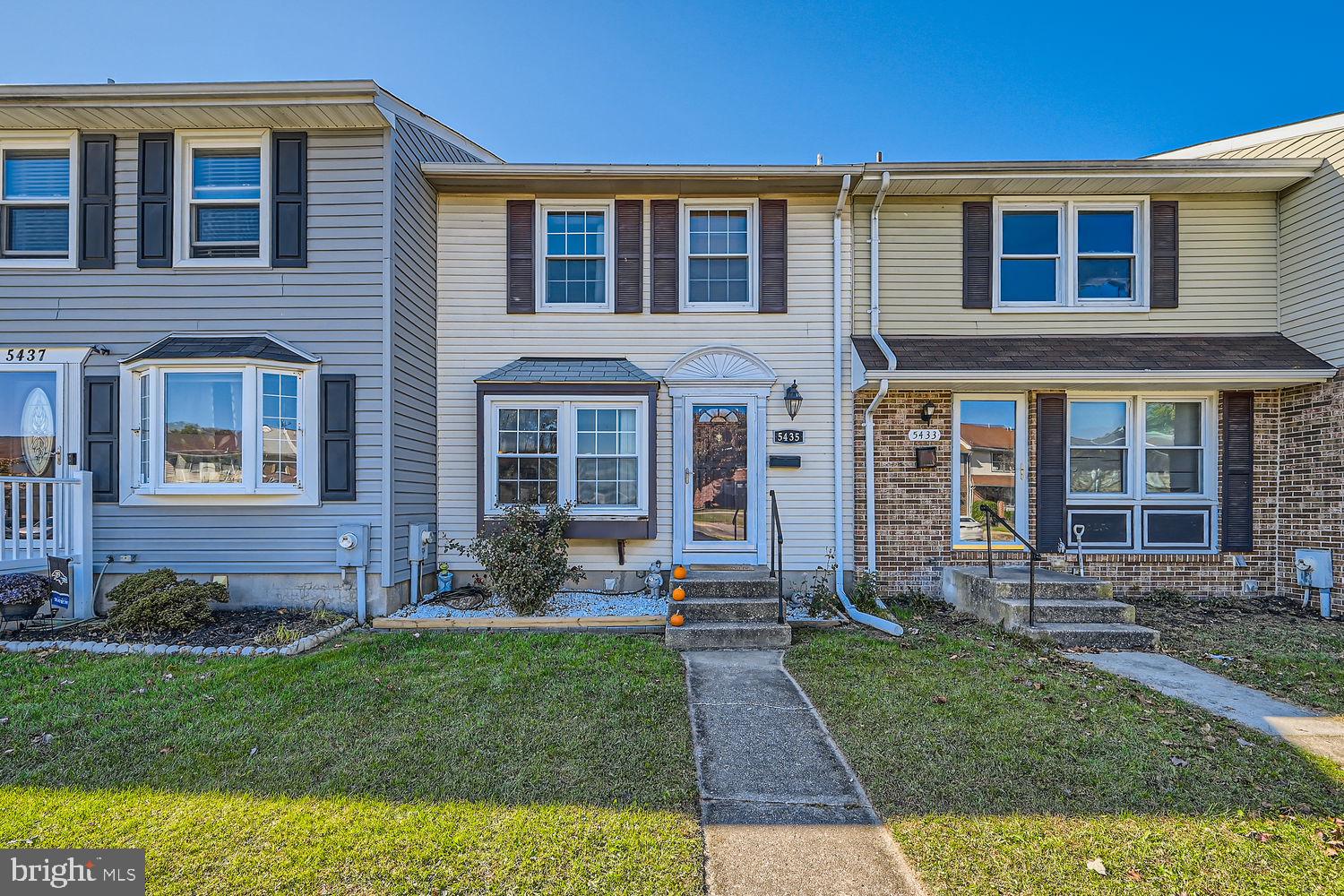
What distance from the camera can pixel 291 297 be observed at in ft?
21.2

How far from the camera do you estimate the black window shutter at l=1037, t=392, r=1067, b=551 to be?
7449 mm

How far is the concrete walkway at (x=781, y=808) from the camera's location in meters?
2.41

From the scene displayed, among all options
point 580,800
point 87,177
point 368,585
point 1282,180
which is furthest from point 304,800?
point 1282,180

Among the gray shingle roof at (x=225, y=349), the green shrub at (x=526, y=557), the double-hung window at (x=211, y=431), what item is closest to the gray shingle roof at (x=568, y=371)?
the green shrub at (x=526, y=557)

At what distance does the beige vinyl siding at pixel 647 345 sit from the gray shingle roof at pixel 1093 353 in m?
0.87

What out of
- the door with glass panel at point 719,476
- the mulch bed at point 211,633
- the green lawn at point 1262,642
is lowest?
the green lawn at point 1262,642

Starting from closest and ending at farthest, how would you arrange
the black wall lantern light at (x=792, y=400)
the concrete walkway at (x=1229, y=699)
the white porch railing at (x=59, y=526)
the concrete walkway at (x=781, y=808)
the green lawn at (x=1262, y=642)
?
the concrete walkway at (x=781, y=808) → the concrete walkway at (x=1229, y=699) → the green lawn at (x=1262, y=642) → the white porch railing at (x=59, y=526) → the black wall lantern light at (x=792, y=400)

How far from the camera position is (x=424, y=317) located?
283 inches

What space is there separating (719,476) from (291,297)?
5.19 metres

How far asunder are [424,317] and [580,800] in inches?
235

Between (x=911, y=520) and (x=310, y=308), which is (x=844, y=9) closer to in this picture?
(x=911, y=520)

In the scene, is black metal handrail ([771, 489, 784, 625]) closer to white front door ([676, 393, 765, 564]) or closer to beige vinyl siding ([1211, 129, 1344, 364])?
white front door ([676, 393, 765, 564])

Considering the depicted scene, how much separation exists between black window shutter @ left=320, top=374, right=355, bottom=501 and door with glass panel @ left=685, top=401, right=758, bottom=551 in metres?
3.76

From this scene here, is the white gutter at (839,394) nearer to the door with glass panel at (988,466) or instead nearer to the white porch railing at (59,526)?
the door with glass panel at (988,466)
